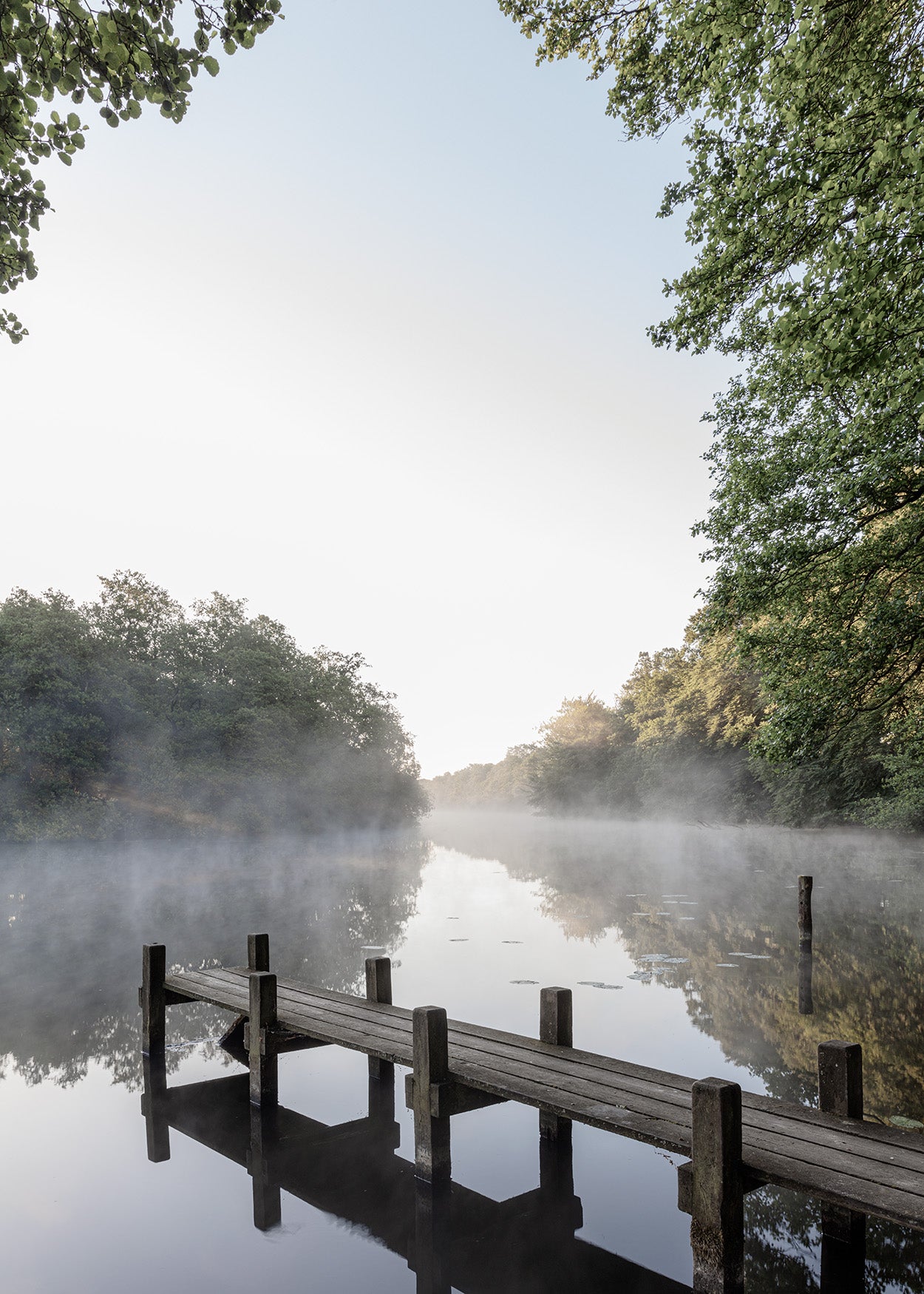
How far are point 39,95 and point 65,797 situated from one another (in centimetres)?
3358

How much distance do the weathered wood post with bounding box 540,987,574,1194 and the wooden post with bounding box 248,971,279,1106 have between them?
260 centimetres

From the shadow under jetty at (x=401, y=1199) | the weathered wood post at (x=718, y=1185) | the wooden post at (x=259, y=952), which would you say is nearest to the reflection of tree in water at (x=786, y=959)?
the weathered wood post at (x=718, y=1185)

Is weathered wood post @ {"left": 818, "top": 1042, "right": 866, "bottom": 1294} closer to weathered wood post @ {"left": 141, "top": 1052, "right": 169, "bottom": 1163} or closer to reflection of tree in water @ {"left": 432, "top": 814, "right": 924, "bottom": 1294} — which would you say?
reflection of tree in water @ {"left": 432, "top": 814, "right": 924, "bottom": 1294}

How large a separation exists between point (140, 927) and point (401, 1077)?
12.2 meters

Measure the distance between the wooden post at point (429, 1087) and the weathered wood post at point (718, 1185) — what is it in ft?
6.78

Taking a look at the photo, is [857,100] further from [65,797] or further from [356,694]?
[356,694]

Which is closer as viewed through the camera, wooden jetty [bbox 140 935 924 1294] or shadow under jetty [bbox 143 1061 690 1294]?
wooden jetty [bbox 140 935 924 1294]

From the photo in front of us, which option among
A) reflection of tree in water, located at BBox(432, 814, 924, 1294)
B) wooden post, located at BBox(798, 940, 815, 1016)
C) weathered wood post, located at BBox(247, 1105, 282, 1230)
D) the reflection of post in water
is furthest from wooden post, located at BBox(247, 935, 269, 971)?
the reflection of post in water

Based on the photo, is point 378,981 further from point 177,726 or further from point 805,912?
point 177,726

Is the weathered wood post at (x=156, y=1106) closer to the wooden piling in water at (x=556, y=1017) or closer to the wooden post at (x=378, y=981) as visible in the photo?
the wooden post at (x=378, y=981)

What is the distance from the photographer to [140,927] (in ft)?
62.6

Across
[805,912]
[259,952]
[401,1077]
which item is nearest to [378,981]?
[401,1077]

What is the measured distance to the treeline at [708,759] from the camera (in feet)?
89.6

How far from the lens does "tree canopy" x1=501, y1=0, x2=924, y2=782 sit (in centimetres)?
783
